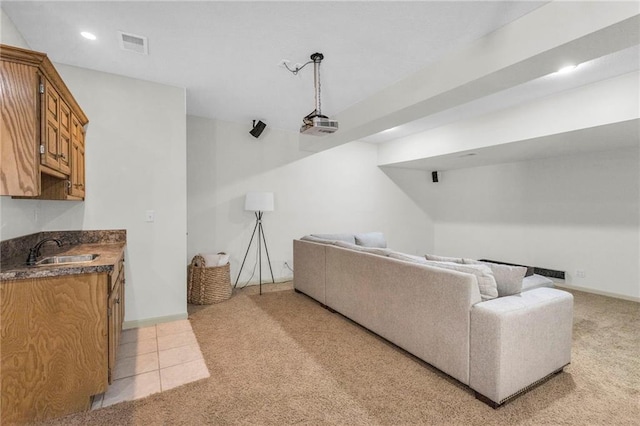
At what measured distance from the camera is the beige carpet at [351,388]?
5.81ft

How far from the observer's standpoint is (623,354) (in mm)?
2541

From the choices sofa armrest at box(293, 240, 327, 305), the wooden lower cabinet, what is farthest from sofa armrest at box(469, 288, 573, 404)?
the wooden lower cabinet

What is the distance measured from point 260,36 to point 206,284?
9.75 ft

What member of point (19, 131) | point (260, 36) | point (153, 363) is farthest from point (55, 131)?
point (153, 363)

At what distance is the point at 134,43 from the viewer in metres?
2.43

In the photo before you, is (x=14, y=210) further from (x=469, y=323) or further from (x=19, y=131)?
(x=469, y=323)

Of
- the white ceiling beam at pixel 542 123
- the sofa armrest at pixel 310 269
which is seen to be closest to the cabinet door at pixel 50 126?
the sofa armrest at pixel 310 269

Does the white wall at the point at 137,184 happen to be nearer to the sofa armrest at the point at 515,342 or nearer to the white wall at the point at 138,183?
the white wall at the point at 138,183

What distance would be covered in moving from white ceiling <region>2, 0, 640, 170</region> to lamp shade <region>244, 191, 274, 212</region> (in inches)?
52.4

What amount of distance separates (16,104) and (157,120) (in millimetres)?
1578

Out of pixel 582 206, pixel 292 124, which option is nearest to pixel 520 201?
pixel 582 206

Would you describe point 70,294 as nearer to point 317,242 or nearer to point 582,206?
point 317,242

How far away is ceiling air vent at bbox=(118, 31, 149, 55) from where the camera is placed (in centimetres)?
233

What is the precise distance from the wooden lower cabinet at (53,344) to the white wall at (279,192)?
254 cm
